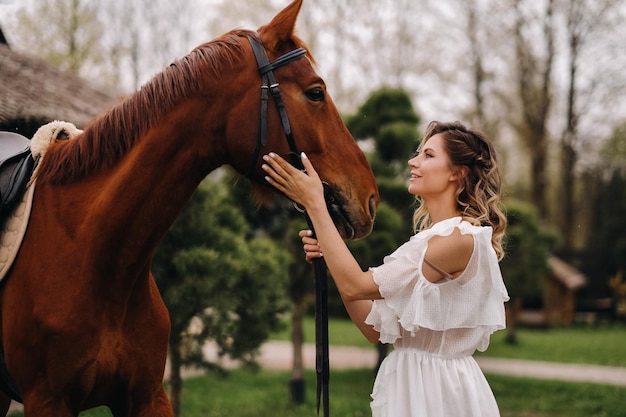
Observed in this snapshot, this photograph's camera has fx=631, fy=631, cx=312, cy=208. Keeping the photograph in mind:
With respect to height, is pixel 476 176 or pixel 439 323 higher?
pixel 476 176

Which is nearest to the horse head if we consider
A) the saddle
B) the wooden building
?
the saddle

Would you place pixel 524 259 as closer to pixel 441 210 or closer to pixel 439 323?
pixel 441 210

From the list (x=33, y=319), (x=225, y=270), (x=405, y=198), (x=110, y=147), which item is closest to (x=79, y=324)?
(x=33, y=319)

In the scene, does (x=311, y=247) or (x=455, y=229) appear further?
(x=311, y=247)

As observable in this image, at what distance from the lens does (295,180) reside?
207 cm

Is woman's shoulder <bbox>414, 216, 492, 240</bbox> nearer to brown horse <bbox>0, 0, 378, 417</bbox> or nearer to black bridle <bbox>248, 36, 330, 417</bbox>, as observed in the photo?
brown horse <bbox>0, 0, 378, 417</bbox>

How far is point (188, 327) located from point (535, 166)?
18503 millimetres

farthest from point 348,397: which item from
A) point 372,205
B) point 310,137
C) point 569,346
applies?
point 569,346

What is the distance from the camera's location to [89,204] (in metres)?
2.25

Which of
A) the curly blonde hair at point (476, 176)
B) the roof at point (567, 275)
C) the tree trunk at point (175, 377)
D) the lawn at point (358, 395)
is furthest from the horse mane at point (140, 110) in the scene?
A: the roof at point (567, 275)

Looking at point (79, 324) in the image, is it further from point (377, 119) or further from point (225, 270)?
point (377, 119)

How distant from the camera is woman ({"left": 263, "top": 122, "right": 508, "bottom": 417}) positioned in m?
2.02

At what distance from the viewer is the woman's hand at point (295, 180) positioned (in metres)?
2.05

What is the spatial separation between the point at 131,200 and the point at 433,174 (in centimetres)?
107
